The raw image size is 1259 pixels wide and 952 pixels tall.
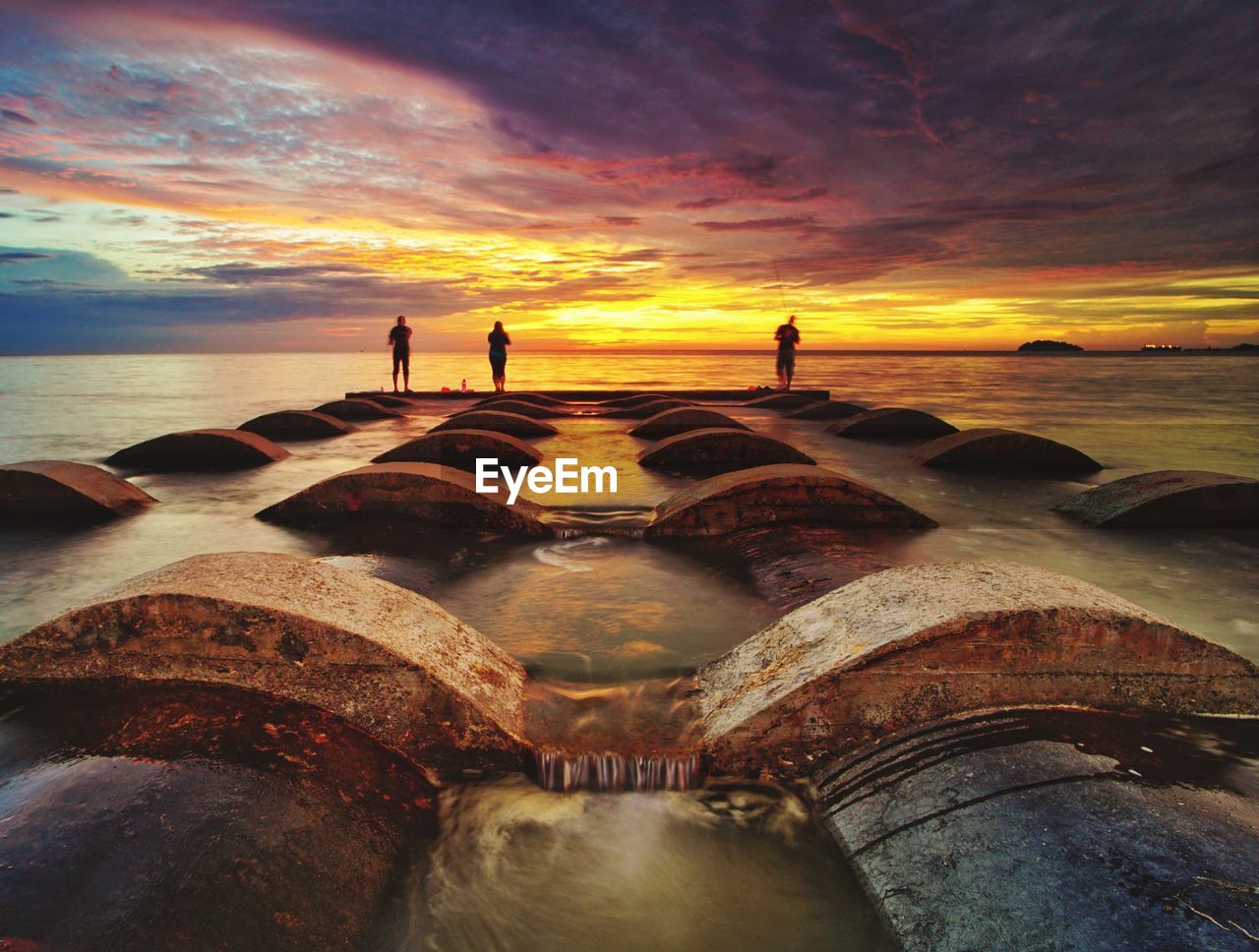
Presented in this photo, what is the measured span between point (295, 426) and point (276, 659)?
14.0 m

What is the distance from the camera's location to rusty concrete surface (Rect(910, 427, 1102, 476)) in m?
11.7

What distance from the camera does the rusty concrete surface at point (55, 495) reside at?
321 inches

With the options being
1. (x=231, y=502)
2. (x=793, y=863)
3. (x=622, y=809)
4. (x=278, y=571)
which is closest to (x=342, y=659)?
(x=278, y=571)

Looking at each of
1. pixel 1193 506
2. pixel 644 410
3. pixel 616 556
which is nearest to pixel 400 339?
pixel 644 410

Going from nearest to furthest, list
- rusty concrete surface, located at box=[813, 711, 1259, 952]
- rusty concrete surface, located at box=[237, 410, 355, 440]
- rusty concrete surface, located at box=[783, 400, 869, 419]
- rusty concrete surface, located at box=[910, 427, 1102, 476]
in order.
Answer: rusty concrete surface, located at box=[813, 711, 1259, 952], rusty concrete surface, located at box=[910, 427, 1102, 476], rusty concrete surface, located at box=[237, 410, 355, 440], rusty concrete surface, located at box=[783, 400, 869, 419]

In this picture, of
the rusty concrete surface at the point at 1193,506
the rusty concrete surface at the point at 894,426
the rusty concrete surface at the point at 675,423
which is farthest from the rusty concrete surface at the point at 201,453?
the rusty concrete surface at the point at 1193,506

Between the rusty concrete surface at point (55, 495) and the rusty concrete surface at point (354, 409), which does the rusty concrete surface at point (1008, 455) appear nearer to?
the rusty concrete surface at point (55, 495)

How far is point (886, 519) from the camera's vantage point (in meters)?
7.73

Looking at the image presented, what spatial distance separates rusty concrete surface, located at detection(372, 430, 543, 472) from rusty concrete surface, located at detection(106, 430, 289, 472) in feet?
8.11

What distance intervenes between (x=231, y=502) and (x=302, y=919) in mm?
8321

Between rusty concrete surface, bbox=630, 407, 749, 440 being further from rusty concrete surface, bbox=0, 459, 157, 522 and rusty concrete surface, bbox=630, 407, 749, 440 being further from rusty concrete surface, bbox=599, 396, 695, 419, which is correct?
rusty concrete surface, bbox=0, 459, 157, 522

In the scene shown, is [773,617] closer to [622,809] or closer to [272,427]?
[622,809]

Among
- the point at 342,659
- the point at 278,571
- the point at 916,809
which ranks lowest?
the point at 916,809

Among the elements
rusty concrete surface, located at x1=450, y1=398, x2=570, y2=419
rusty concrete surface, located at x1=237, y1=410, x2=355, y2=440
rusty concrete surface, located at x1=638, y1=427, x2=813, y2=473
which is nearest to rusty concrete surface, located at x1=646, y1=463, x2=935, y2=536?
rusty concrete surface, located at x1=638, y1=427, x2=813, y2=473
